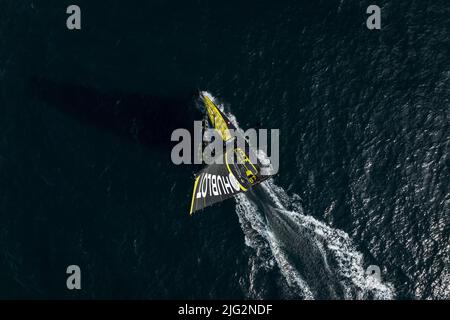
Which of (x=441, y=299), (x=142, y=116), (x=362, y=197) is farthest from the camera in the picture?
(x=142, y=116)

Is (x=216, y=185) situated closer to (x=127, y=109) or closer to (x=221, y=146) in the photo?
(x=221, y=146)

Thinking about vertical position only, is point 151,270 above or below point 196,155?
below

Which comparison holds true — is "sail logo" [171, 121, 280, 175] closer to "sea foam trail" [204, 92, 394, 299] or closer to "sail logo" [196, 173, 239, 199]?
"sail logo" [196, 173, 239, 199]

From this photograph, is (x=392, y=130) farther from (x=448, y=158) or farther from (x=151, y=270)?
(x=151, y=270)

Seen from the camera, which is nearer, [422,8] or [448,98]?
[448,98]

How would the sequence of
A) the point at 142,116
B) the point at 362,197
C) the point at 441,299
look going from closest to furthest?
the point at 441,299 < the point at 362,197 < the point at 142,116

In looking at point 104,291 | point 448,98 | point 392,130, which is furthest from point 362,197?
point 104,291
